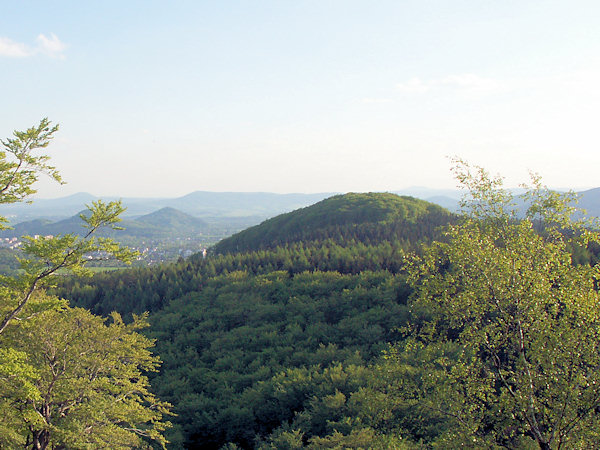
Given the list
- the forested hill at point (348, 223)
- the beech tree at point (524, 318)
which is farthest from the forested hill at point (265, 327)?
the beech tree at point (524, 318)

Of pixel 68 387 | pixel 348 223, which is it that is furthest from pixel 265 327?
pixel 348 223

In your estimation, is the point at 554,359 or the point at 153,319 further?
the point at 153,319

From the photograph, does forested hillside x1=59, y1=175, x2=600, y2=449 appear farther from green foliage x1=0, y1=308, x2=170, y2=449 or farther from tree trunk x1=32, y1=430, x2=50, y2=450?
tree trunk x1=32, y1=430, x2=50, y2=450

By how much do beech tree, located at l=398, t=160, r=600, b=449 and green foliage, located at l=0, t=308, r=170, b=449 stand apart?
1778 centimetres

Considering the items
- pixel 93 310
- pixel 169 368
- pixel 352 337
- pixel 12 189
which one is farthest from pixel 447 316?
pixel 93 310

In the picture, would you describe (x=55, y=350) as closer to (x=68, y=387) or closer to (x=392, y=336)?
(x=68, y=387)

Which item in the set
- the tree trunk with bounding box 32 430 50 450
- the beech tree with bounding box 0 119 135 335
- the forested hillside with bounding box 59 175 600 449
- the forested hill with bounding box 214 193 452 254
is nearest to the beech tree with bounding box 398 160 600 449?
the forested hillside with bounding box 59 175 600 449

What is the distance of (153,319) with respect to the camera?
73.2m

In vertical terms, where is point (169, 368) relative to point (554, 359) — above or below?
below

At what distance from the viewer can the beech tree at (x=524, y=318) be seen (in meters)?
14.3

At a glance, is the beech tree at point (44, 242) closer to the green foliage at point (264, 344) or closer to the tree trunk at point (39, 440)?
the tree trunk at point (39, 440)

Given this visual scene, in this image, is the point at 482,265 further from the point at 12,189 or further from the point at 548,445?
the point at 12,189

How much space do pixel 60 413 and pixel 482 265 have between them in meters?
25.4

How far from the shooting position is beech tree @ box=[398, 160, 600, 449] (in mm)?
14320
